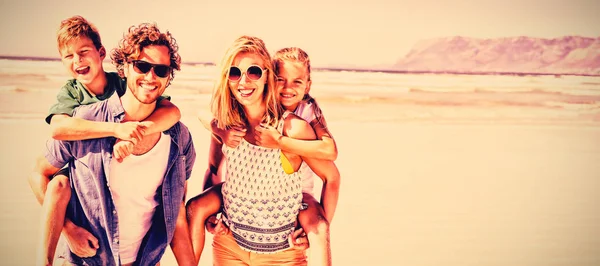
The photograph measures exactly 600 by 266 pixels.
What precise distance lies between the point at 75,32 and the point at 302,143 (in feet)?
4.45

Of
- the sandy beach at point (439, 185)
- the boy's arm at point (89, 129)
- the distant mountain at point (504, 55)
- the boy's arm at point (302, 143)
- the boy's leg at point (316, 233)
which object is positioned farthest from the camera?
the distant mountain at point (504, 55)

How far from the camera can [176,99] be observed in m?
4.34

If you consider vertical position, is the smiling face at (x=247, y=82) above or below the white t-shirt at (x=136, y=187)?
above

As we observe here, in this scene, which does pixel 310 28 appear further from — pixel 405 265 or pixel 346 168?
pixel 405 265

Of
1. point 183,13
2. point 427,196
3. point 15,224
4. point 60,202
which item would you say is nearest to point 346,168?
point 427,196

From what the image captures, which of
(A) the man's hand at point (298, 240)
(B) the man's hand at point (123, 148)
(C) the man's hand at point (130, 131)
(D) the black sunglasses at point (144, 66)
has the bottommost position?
(A) the man's hand at point (298, 240)

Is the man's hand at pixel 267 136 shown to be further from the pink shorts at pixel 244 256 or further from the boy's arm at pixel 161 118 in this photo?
the pink shorts at pixel 244 256

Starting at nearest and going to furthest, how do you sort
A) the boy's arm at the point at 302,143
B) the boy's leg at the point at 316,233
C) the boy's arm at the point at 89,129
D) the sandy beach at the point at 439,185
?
1. the boy's arm at the point at 89,129
2. the boy's arm at the point at 302,143
3. the boy's leg at the point at 316,233
4. the sandy beach at the point at 439,185

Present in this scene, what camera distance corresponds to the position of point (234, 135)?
3.18 metres

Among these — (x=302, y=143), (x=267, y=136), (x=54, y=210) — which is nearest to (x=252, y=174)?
(x=267, y=136)

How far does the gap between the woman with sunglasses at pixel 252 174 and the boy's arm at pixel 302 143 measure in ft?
0.12

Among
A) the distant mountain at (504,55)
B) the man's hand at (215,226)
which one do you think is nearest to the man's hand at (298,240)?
the man's hand at (215,226)

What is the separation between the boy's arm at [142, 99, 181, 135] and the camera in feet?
10.2

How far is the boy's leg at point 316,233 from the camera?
3289mm
